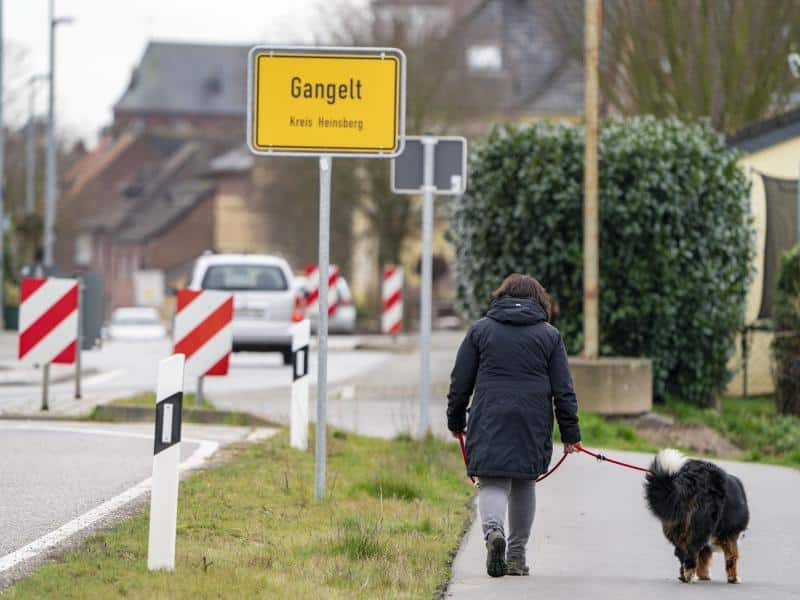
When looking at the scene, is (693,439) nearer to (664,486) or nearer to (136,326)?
(664,486)

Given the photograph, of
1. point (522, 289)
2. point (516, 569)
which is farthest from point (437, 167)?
point (516, 569)

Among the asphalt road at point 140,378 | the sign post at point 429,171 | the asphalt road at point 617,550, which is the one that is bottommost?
the asphalt road at point 617,550

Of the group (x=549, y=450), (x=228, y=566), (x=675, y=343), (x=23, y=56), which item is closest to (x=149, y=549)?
(x=228, y=566)

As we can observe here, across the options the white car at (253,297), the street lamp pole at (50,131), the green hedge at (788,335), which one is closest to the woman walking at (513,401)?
the green hedge at (788,335)

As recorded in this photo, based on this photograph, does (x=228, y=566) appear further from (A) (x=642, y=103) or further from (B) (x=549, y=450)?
(A) (x=642, y=103)

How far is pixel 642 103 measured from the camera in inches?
1159

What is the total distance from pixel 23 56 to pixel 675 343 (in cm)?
4186

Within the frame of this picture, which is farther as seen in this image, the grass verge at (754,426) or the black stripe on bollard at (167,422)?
the grass verge at (754,426)

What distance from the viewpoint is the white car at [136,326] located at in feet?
189

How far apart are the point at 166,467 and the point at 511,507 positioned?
1920 millimetres

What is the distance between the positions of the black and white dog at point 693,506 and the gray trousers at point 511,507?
25.7 inches

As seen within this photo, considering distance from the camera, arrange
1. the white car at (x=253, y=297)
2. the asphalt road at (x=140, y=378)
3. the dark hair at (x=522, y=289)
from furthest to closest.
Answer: the white car at (x=253, y=297), the asphalt road at (x=140, y=378), the dark hair at (x=522, y=289)

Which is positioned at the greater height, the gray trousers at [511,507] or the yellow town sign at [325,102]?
the yellow town sign at [325,102]

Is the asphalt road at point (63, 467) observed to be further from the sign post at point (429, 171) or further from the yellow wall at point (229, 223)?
→ the yellow wall at point (229, 223)
